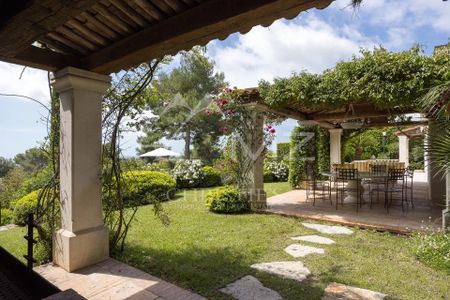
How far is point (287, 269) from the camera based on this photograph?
338cm

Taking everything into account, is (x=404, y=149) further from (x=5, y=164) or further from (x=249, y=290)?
(x=5, y=164)

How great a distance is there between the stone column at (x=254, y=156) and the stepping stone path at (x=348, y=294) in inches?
154

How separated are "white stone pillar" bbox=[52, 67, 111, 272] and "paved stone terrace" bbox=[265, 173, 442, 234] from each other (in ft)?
13.8

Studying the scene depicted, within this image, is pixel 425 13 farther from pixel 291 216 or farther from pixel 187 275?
pixel 291 216

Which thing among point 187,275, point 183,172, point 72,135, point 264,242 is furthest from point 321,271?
point 183,172

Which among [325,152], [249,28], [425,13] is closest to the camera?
[249,28]

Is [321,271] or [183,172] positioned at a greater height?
[183,172]

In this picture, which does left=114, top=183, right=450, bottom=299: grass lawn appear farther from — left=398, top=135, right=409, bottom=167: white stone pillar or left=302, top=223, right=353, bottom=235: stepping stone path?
left=398, top=135, right=409, bottom=167: white stone pillar

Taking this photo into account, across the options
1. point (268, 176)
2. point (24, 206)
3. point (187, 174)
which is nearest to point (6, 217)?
point (24, 206)

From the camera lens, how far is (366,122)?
10461mm

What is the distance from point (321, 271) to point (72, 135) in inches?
133

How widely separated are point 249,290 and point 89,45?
3.09m

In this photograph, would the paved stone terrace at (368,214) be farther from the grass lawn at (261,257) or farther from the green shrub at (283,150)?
the green shrub at (283,150)

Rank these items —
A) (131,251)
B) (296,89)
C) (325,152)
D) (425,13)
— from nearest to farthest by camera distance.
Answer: (425,13) < (131,251) < (296,89) < (325,152)
